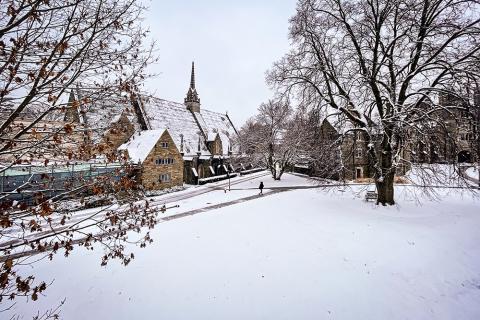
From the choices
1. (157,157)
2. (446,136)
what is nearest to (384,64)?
(446,136)

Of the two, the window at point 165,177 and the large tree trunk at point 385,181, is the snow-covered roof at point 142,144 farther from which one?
the large tree trunk at point 385,181

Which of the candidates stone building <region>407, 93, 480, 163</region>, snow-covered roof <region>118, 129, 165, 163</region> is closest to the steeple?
snow-covered roof <region>118, 129, 165, 163</region>

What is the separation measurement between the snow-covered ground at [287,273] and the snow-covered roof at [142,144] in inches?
760

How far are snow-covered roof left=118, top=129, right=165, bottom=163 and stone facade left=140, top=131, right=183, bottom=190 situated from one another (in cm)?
45

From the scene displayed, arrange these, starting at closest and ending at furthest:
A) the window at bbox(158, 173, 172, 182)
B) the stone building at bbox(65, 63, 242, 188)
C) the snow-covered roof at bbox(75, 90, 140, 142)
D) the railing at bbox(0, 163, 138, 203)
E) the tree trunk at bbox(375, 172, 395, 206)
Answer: the railing at bbox(0, 163, 138, 203) → the snow-covered roof at bbox(75, 90, 140, 142) → the tree trunk at bbox(375, 172, 395, 206) → the window at bbox(158, 173, 172, 182) → the stone building at bbox(65, 63, 242, 188)

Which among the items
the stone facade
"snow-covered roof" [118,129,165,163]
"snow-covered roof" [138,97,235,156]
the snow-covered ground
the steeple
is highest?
the steeple

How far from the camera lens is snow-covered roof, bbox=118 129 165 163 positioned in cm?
3133

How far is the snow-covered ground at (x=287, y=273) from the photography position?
725cm

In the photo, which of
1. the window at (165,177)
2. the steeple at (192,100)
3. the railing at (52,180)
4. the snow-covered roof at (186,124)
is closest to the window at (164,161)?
the window at (165,177)

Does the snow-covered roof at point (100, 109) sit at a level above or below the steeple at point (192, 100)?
below

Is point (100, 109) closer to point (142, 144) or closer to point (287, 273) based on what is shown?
point (287, 273)

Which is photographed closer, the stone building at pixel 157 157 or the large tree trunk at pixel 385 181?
the large tree trunk at pixel 385 181

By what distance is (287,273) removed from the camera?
347 inches

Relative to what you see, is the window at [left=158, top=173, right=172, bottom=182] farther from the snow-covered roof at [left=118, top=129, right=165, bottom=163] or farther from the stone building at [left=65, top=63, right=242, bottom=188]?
the snow-covered roof at [left=118, top=129, right=165, bottom=163]
